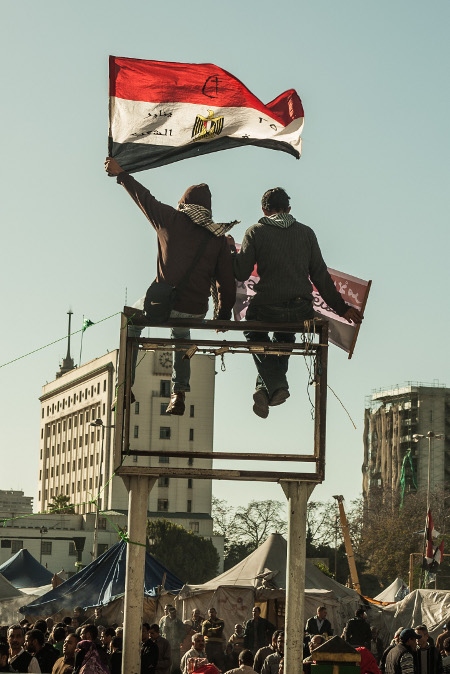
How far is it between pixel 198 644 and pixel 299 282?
28.2ft

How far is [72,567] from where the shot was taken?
127 meters

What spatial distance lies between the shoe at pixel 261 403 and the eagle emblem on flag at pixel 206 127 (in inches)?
91.2

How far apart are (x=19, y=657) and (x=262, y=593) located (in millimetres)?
17640

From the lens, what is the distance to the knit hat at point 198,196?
438 inches

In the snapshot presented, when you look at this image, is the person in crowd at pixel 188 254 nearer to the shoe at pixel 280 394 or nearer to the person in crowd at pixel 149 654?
the shoe at pixel 280 394

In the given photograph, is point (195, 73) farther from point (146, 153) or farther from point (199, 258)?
point (199, 258)

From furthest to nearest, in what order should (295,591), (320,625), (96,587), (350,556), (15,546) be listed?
(15,546)
(350,556)
(96,587)
(320,625)
(295,591)

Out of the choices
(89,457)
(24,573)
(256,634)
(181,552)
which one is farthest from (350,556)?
(89,457)

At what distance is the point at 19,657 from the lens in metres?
14.4

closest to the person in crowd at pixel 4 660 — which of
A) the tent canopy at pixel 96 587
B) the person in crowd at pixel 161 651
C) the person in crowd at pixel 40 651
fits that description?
the person in crowd at pixel 40 651

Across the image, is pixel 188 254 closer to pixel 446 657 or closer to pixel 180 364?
pixel 180 364

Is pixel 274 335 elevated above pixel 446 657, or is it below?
above

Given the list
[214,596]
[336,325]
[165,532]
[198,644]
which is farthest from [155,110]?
[165,532]

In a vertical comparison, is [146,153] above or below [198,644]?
above
